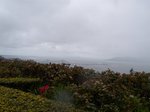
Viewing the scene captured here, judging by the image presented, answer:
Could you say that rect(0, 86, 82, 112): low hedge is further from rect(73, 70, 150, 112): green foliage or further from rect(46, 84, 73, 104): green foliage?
rect(73, 70, 150, 112): green foliage

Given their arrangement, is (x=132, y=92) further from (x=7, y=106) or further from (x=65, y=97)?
(x=7, y=106)

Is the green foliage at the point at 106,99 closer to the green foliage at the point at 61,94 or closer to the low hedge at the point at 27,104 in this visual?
the green foliage at the point at 61,94

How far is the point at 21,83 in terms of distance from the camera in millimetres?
9820

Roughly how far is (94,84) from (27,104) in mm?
2356

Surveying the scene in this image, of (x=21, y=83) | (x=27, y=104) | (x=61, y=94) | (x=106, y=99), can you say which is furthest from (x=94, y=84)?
(x=21, y=83)

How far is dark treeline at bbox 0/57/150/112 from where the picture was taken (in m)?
7.69

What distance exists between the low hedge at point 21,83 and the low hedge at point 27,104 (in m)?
2.41

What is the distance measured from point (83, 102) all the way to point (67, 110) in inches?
67.8

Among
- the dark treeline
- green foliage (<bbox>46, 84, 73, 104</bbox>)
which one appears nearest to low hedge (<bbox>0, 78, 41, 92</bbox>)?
the dark treeline

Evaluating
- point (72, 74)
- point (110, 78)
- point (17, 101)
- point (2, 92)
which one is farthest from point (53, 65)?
point (17, 101)

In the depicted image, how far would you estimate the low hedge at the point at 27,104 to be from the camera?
5918 mm

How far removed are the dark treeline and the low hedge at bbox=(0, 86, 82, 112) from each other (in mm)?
1225

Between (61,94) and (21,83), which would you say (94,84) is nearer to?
(61,94)

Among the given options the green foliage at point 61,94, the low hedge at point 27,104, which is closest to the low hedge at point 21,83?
the green foliage at point 61,94
